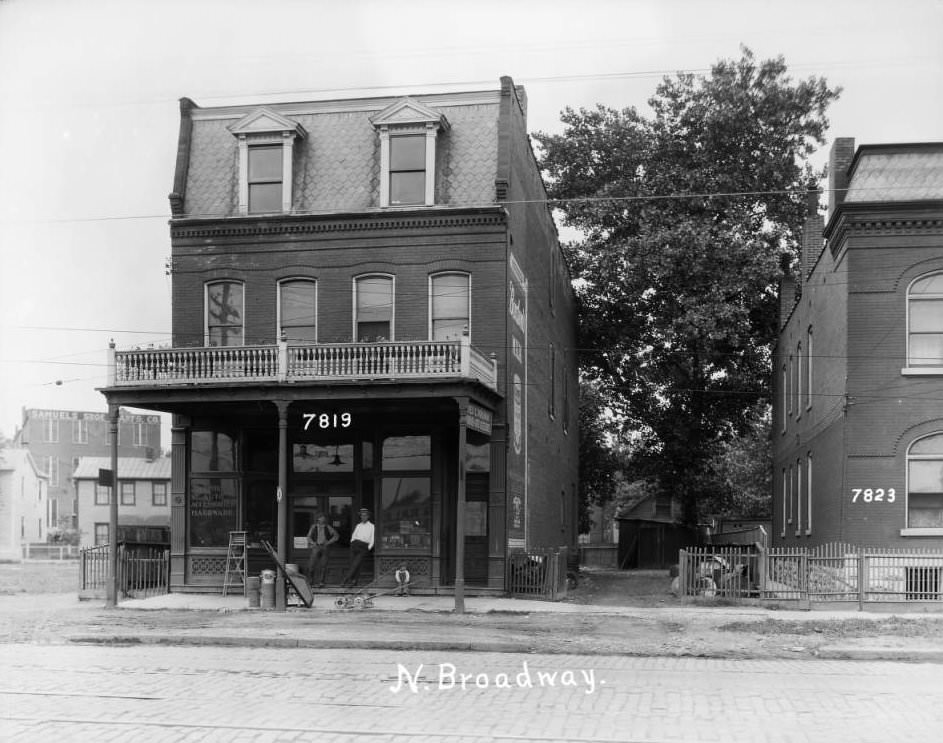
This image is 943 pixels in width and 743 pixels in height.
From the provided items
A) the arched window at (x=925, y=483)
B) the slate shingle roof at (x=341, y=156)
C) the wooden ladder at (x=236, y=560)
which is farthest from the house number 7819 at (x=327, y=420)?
the arched window at (x=925, y=483)

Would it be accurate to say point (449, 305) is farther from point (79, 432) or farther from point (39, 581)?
point (79, 432)

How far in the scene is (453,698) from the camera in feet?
33.9

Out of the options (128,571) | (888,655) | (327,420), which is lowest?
(128,571)

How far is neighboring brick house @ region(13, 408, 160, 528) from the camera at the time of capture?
7300 centimetres

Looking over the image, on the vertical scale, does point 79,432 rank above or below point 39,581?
above

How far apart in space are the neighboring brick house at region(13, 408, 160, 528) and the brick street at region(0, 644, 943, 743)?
203ft

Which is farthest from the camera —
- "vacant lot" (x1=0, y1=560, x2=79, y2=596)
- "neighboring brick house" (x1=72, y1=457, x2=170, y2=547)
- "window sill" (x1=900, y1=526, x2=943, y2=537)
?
"neighboring brick house" (x1=72, y1=457, x2=170, y2=547)

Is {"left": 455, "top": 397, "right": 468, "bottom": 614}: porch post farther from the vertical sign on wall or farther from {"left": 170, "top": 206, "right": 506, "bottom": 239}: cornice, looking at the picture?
{"left": 170, "top": 206, "right": 506, "bottom": 239}: cornice

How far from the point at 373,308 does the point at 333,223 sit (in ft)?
6.87

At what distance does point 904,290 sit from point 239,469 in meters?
14.7

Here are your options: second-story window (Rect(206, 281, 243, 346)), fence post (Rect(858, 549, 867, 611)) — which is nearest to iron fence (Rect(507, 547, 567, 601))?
fence post (Rect(858, 549, 867, 611))

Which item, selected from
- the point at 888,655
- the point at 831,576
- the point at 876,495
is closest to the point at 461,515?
the point at 831,576

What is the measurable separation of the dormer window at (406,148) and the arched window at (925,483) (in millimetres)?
11627

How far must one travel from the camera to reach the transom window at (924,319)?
21.8m
